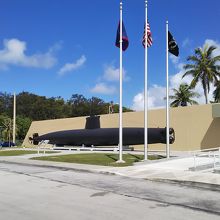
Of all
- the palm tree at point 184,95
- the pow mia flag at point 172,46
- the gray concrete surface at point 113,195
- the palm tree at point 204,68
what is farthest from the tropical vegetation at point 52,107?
the gray concrete surface at point 113,195

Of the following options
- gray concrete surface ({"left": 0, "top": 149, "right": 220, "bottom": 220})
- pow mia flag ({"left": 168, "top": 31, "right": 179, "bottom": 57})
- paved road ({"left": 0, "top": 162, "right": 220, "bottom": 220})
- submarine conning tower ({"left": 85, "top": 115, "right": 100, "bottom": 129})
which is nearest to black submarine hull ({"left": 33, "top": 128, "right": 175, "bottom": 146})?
submarine conning tower ({"left": 85, "top": 115, "right": 100, "bottom": 129})

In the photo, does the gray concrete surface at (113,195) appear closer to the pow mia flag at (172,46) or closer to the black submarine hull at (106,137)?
the pow mia flag at (172,46)

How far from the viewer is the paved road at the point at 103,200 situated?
9.53 metres

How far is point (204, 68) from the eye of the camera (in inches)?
2229

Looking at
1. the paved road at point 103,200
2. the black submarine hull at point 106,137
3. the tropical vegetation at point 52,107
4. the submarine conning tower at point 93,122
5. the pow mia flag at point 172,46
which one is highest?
the tropical vegetation at point 52,107

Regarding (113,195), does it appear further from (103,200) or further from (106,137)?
(106,137)

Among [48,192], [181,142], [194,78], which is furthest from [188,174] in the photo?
[194,78]

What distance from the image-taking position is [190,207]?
10445 millimetres

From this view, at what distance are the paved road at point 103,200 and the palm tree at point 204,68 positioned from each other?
42199 millimetres

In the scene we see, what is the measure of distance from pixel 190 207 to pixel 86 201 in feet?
9.47

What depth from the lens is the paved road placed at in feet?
31.3

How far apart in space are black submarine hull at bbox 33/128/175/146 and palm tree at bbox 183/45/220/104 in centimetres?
1809

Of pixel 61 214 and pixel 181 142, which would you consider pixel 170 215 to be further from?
pixel 181 142

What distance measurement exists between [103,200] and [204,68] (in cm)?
4756
